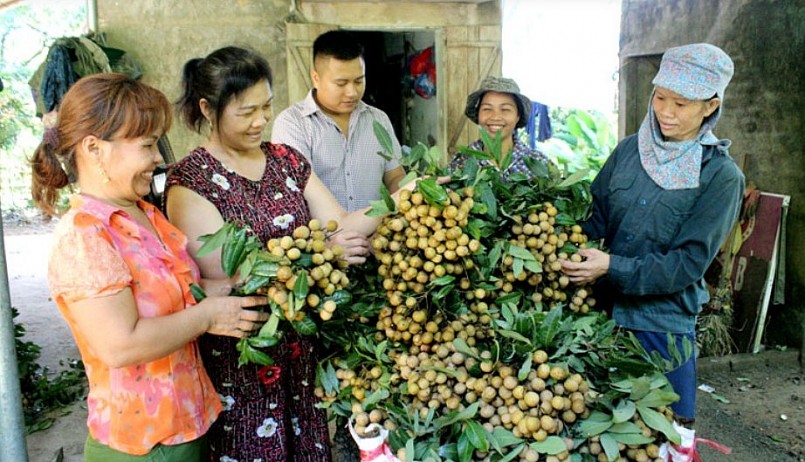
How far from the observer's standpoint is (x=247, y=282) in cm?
154

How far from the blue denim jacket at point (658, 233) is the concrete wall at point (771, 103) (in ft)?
8.66

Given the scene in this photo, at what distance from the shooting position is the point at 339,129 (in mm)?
2676

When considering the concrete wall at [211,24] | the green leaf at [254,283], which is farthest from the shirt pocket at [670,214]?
the concrete wall at [211,24]

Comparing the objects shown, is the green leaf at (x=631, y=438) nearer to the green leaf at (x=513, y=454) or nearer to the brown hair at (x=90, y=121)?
the green leaf at (x=513, y=454)

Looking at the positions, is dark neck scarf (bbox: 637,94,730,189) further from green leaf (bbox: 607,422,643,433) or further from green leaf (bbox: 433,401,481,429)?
green leaf (bbox: 433,401,481,429)

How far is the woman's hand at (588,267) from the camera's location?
189 cm

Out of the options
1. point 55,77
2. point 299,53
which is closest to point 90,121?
point 55,77

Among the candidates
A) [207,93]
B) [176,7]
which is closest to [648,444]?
[207,93]

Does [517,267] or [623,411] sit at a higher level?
[517,267]

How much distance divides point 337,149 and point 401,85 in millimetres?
5137

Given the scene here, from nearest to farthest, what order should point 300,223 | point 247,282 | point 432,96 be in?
point 247,282 < point 300,223 < point 432,96

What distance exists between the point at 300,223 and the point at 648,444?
43.4 inches

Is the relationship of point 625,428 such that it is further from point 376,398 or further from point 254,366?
point 254,366

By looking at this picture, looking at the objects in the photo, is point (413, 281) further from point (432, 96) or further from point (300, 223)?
point (432, 96)
